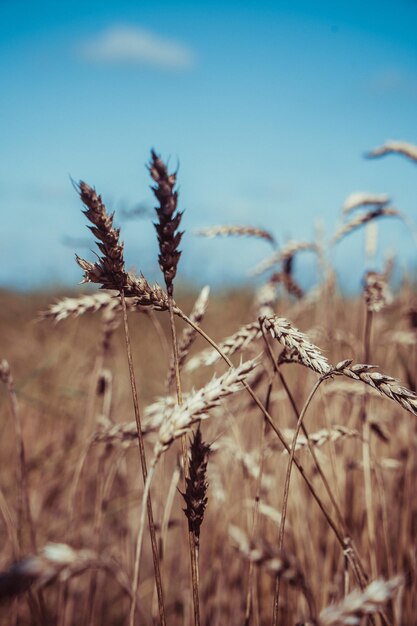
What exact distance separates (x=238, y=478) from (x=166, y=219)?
169 cm

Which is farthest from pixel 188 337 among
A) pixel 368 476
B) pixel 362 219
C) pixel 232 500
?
pixel 232 500

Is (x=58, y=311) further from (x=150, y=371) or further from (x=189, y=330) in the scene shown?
(x=150, y=371)

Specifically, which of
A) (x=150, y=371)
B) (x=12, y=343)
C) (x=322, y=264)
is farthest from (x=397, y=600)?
(x=12, y=343)

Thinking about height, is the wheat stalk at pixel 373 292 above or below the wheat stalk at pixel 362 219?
below

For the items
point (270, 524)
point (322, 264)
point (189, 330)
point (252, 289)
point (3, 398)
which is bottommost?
point (270, 524)

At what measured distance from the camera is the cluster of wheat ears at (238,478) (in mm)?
915

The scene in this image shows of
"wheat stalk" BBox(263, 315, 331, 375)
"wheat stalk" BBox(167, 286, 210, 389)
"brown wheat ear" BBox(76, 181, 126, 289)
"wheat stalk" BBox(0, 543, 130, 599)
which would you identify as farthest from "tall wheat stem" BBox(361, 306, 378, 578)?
"wheat stalk" BBox(0, 543, 130, 599)

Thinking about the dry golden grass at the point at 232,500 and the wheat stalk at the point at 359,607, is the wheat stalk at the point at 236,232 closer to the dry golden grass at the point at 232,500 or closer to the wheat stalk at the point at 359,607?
the dry golden grass at the point at 232,500

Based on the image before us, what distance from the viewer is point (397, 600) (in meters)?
1.55

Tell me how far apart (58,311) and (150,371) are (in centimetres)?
465

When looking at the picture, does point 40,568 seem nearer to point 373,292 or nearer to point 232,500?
point 373,292

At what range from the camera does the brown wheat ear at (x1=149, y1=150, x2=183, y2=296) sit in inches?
36.4

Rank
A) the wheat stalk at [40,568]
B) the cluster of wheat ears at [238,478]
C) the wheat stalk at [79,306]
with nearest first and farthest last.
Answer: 1. the wheat stalk at [40,568]
2. the cluster of wheat ears at [238,478]
3. the wheat stalk at [79,306]

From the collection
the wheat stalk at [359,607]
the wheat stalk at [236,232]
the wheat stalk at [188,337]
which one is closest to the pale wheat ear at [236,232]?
the wheat stalk at [236,232]
